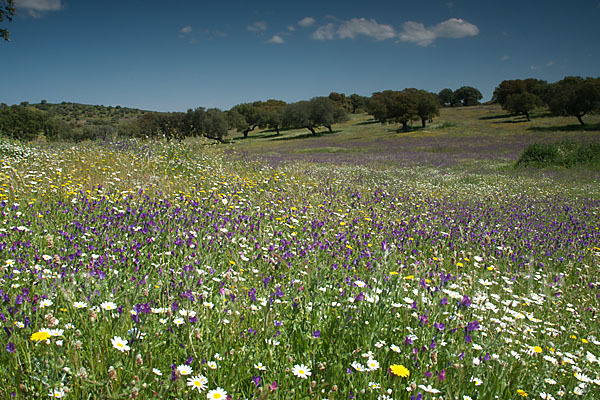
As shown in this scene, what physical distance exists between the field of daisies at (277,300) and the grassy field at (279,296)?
0.9 inches

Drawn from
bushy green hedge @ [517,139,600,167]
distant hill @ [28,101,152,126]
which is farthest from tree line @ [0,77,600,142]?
distant hill @ [28,101,152,126]

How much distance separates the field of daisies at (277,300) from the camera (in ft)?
6.59

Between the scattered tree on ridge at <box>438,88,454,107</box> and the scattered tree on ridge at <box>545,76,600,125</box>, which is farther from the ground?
the scattered tree on ridge at <box>438,88,454,107</box>

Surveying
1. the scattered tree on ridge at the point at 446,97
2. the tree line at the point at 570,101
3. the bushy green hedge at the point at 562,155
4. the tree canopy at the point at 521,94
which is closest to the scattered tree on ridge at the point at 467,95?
the scattered tree on ridge at the point at 446,97

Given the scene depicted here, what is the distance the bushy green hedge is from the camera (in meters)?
20.5

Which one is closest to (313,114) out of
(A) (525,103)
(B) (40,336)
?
(A) (525,103)

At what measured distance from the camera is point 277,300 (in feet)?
9.55

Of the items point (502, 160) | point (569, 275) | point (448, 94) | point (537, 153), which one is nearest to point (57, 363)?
point (569, 275)

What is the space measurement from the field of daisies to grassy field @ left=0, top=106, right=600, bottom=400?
0.02 meters

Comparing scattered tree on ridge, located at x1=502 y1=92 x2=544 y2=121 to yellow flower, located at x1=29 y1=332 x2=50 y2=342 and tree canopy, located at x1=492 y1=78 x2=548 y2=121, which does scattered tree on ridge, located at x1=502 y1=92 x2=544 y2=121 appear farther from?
yellow flower, located at x1=29 y1=332 x2=50 y2=342

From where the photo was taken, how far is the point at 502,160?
942 inches

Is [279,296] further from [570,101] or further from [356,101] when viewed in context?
[356,101]

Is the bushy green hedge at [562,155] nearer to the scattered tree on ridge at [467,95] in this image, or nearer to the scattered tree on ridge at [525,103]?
the scattered tree on ridge at [525,103]

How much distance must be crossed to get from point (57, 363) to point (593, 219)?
11164mm
